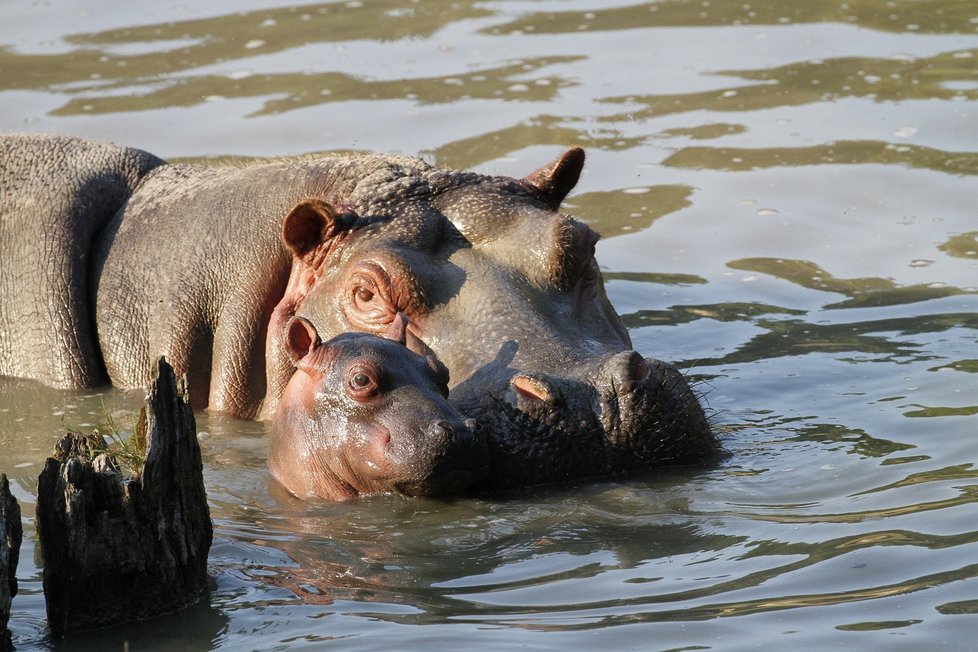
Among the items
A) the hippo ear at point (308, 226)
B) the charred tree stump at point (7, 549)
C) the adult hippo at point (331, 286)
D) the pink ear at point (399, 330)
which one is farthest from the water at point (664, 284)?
the hippo ear at point (308, 226)

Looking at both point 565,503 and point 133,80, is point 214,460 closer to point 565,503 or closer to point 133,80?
point 565,503

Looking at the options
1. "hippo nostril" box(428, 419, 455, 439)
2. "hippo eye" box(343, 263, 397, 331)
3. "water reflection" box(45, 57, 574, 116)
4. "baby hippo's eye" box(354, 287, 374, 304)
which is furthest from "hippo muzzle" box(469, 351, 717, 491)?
"water reflection" box(45, 57, 574, 116)

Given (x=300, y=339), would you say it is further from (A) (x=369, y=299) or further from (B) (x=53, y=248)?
(B) (x=53, y=248)

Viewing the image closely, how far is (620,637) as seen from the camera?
196 inches

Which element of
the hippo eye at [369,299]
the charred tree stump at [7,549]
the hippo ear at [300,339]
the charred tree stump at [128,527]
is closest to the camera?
the charred tree stump at [7,549]

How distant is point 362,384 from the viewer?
6.52 m

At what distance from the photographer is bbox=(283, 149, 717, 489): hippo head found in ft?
21.8

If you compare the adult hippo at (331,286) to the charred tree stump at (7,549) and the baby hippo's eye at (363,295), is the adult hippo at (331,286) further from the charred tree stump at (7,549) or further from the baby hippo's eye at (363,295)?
the charred tree stump at (7,549)

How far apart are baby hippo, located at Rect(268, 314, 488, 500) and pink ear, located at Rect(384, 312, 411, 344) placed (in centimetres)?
15

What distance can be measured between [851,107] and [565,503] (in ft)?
27.4

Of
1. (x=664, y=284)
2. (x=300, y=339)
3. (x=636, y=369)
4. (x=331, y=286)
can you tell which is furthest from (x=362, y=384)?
(x=664, y=284)

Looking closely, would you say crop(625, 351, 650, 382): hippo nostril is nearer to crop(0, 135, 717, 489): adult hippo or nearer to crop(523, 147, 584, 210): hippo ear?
crop(0, 135, 717, 489): adult hippo

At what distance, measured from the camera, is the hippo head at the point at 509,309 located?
6.66 metres

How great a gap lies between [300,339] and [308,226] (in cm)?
101
